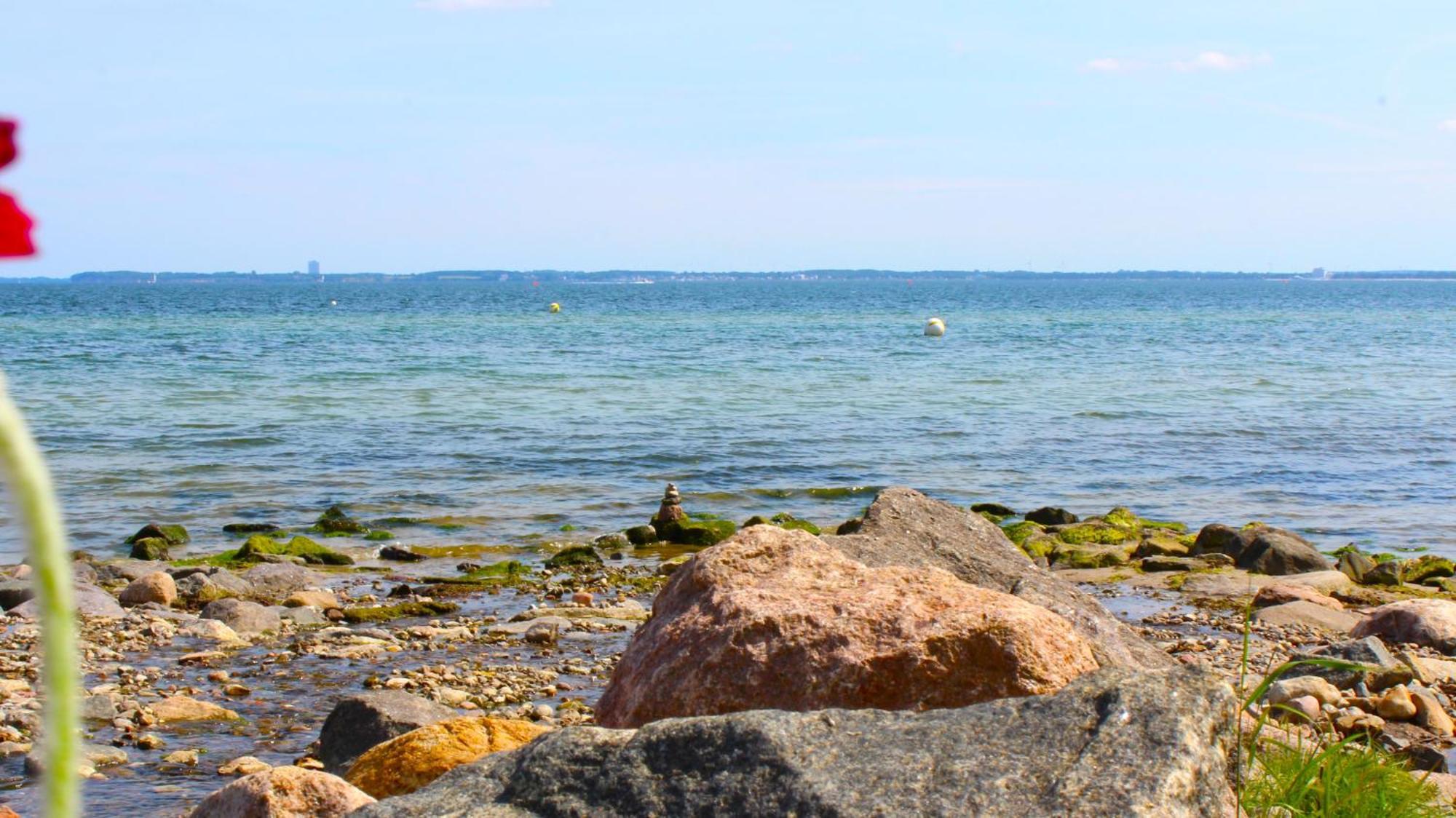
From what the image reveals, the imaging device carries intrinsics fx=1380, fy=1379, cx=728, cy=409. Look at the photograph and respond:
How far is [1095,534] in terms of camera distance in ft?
52.1

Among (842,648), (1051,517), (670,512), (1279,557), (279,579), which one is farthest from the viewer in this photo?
(1051,517)

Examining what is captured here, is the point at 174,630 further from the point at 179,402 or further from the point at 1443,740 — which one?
the point at 179,402

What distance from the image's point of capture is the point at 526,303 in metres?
111

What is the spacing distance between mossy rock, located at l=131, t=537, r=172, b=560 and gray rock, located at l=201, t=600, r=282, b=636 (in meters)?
3.58

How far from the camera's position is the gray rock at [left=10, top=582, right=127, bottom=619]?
1111cm

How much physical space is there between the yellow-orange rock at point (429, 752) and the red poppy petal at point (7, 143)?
18.2ft

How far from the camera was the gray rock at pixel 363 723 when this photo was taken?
7086 mm

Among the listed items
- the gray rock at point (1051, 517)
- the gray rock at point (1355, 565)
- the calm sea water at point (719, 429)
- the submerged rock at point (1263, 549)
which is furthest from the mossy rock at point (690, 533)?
the gray rock at point (1355, 565)

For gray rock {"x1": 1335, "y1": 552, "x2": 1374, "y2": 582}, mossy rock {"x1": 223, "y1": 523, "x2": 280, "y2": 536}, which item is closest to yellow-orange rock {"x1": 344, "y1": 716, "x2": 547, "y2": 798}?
gray rock {"x1": 1335, "y1": 552, "x2": 1374, "y2": 582}

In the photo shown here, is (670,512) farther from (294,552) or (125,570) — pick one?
(125,570)

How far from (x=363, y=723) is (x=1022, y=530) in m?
10.4

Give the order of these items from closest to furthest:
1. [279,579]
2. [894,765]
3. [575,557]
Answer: [894,765]
[279,579]
[575,557]

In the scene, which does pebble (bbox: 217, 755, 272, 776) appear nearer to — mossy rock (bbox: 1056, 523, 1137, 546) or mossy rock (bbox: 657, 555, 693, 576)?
mossy rock (bbox: 657, 555, 693, 576)

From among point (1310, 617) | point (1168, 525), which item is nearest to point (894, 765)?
point (1310, 617)
